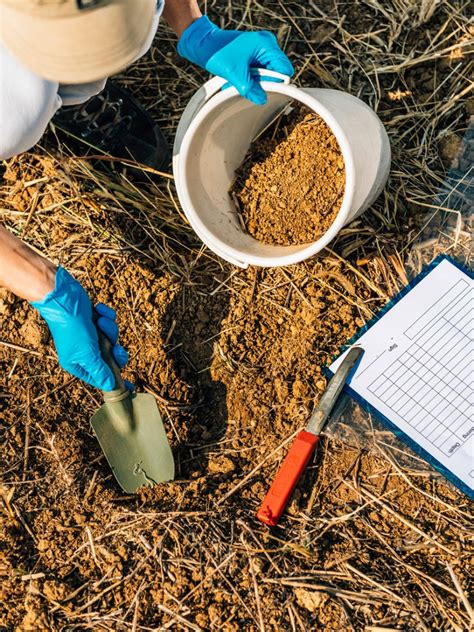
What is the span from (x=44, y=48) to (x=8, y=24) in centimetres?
6

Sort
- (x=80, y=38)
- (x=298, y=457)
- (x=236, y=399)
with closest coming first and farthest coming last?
1. (x=80, y=38)
2. (x=298, y=457)
3. (x=236, y=399)

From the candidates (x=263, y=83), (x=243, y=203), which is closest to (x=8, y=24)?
(x=263, y=83)

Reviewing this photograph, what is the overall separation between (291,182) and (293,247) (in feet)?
0.48

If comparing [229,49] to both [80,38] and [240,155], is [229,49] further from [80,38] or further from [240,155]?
[80,38]

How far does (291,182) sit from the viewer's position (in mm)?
1505

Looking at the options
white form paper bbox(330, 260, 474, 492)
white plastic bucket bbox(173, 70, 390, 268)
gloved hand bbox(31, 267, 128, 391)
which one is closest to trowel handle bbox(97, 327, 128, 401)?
gloved hand bbox(31, 267, 128, 391)

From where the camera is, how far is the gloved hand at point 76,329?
1.45m

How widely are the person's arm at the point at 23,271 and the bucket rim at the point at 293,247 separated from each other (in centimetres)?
34

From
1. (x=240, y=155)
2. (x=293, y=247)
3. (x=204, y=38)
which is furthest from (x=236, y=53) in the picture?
(x=293, y=247)

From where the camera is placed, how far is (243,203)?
5.17ft

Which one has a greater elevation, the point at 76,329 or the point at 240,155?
the point at 240,155

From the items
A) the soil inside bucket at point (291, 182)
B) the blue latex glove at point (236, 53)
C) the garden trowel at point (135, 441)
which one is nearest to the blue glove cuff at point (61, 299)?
the garden trowel at point (135, 441)

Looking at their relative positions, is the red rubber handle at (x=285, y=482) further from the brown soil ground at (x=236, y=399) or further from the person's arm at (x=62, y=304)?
the person's arm at (x=62, y=304)

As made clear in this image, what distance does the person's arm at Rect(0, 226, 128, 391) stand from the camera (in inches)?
56.0
